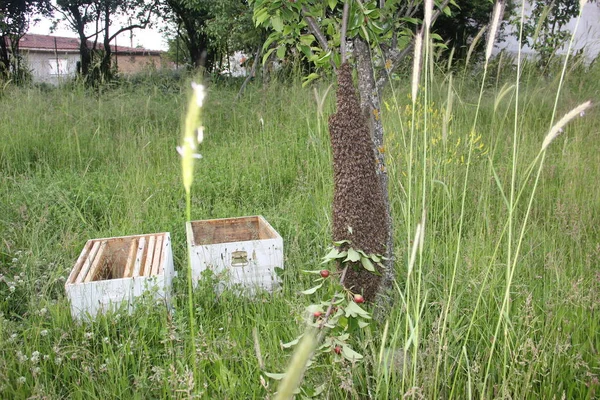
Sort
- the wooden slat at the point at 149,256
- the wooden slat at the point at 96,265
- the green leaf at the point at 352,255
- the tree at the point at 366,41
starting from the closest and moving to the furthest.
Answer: the green leaf at the point at 352,255
the tree at the point at 366,41
the wooden slat at the point at 96,265
the wooden slat at the point at 149,256

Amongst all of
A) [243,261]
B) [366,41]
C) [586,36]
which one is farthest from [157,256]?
[586,36]

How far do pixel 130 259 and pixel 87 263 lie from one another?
232 mm

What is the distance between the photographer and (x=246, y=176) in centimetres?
382

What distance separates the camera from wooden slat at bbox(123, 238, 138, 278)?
7.54 feet

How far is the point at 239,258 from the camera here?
2.39 meters

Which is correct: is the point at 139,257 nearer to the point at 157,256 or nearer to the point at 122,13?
the point at 157,256

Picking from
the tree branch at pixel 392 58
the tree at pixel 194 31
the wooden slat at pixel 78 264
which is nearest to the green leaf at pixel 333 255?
the tree branch at pixel 392 58

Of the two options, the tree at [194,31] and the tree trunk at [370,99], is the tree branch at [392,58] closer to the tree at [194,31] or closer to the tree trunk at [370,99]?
the tree trunk at [370,99]

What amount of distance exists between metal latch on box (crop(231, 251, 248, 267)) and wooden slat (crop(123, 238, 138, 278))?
504 mm

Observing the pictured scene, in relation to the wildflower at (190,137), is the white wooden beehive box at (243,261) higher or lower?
lower

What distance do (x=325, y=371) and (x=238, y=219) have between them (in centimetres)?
133

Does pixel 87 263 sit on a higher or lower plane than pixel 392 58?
lower

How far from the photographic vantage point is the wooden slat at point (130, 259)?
230 cm

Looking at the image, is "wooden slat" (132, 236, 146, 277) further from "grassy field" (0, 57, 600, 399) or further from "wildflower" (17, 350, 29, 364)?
"wildflower" (17, 350, 29, 364)
